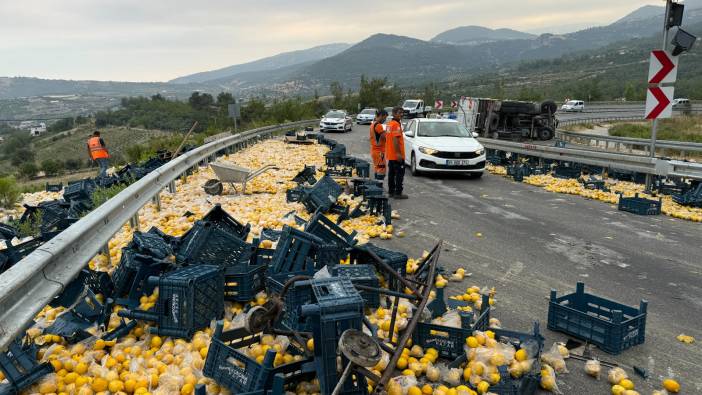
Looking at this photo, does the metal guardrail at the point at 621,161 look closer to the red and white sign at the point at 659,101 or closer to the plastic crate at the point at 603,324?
the red and white sign at the point at 659,101

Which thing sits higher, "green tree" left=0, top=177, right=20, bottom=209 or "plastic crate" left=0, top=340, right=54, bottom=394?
"plastic crate" left=0, top=340, right=54, bottom=394

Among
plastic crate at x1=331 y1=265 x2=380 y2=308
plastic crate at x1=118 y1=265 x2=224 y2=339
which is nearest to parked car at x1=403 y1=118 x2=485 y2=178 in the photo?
plastic crate at x1=331 y1=265 x2=380 y2=308

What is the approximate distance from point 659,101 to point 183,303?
11260 millimetres

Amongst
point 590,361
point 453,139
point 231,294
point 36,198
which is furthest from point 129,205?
point 453,139

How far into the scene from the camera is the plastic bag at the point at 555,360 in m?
3.77

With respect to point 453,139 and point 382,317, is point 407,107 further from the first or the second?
point 382,317

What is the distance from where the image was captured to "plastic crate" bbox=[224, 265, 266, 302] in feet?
14.8

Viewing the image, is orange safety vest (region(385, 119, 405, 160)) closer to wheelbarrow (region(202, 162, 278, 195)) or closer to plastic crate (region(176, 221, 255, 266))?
wheelbarrow (region(202, 162, 278, 195))

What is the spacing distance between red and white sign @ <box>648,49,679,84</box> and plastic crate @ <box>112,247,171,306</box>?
11.0 meters

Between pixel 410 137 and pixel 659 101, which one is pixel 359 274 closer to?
pixel 659 101

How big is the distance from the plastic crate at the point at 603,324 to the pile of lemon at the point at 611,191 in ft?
19.4

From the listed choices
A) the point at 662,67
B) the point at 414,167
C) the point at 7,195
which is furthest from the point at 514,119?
the point at 7,195

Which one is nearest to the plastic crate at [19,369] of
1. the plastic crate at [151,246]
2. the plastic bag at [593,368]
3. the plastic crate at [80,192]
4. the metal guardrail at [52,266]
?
the metal guardrail at [52,266]

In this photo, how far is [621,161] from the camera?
1210 cm
